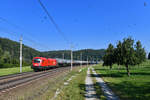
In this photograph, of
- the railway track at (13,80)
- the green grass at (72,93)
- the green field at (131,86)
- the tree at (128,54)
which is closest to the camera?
the green grass at (72,93)

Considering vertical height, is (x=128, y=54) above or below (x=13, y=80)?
above

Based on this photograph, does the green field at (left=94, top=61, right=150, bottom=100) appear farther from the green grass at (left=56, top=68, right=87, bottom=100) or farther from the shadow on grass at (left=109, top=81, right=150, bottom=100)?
the green grass at (left=56, top=68, right=87, bottom=100)

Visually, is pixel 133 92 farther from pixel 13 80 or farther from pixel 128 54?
pixel 128 54

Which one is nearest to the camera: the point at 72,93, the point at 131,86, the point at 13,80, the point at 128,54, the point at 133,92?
the point at 72,93

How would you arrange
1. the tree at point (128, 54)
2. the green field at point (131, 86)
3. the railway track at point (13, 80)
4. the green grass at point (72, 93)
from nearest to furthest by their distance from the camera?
the green grass at point (72, 93), the green field at point (131, 86), the railway track at point (13, 80), the tree at point (128, 54)

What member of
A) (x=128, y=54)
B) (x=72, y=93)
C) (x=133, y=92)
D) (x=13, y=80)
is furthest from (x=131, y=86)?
(x=13, y=80)

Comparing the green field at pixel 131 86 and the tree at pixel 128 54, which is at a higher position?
the tree at pixel 128 54

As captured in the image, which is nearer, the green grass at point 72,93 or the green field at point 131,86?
the green grass at point 72,93

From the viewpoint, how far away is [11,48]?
91375 mm

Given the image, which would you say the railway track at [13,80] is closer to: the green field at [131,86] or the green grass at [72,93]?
the green grass at [72,93]

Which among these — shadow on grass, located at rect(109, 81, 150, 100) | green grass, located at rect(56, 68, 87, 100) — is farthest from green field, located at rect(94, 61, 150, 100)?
green grass, located at rect(56, 68, 87, 100)

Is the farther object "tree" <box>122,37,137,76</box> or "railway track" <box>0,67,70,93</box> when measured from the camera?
"tree" <box>122,37,137,76</box>

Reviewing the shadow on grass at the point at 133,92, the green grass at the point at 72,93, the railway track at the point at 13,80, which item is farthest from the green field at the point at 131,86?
the railway track at the point at 13,80

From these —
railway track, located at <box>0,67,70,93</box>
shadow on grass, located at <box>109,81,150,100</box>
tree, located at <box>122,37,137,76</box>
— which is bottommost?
railway track, located at <box>0,67,70,93</box>
